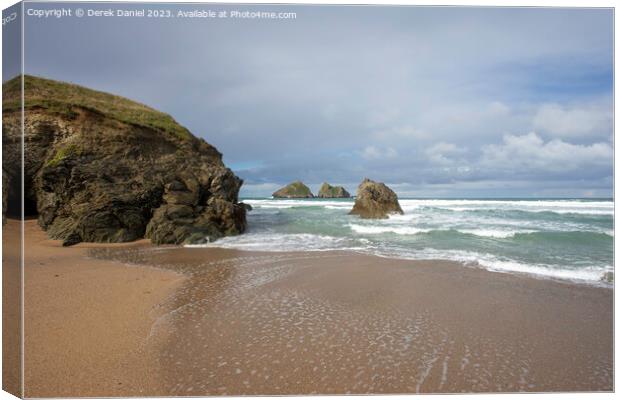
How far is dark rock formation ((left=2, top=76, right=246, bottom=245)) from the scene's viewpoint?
9781 millimetres

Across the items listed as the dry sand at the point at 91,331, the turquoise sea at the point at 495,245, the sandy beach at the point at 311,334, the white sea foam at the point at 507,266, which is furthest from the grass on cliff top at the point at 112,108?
the white sea foam at the point at 507,266

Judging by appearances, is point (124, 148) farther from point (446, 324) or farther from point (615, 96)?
point (615, 96)

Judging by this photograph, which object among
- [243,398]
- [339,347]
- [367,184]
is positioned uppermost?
[367,184]

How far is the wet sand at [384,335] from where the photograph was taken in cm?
264

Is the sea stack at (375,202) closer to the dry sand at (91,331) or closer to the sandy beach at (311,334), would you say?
the sandy beach at (311,334)

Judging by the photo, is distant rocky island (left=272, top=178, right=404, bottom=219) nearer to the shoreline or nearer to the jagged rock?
the shoreline

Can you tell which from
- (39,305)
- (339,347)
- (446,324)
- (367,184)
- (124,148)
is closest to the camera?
(339,347)

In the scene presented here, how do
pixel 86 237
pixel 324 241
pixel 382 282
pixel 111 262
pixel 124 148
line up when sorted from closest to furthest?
1. pixel 382 282
2. pixel 111 262
3. pixel 86 237
4. pixel 324 241
5. pixel 124 148

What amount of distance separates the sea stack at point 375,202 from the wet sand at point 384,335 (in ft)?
46.0

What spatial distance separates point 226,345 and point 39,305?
251 cm

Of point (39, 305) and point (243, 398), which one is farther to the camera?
point (39, 305)

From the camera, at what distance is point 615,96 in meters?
3.10

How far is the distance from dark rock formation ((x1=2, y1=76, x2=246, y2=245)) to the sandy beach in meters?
4.42

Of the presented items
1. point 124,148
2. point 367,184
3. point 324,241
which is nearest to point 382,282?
point 324,241
